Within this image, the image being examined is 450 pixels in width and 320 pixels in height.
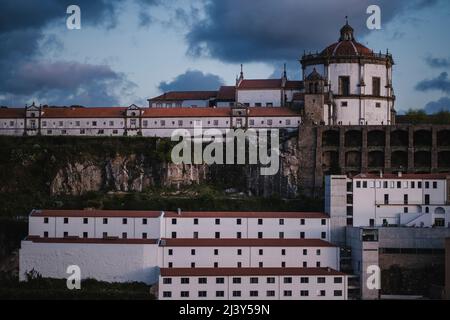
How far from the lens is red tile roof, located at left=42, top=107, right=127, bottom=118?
285ft

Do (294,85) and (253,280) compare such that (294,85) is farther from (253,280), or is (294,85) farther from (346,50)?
(253,280)

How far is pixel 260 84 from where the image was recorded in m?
90.2

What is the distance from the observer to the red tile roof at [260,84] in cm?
8962

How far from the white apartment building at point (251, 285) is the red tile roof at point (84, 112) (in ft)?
89.3

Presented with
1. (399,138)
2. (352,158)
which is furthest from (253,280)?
(399,138)

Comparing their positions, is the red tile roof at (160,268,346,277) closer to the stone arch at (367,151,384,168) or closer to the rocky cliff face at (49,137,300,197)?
the rocky cliff face at (49,137,300,197)

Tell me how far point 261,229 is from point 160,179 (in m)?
13.1

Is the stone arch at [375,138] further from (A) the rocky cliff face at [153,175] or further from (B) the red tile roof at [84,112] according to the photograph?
(B) the red tile roof at [84,112]

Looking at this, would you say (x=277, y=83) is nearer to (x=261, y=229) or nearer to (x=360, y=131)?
(x=360, y=131)

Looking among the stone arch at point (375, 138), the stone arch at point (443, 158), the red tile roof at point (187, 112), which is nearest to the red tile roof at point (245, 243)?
the stone arch at point (375, 138)

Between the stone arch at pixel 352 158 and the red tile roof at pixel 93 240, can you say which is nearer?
the red tile roof at pixel 93 240

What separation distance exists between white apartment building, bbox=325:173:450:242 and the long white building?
1.89 metres
